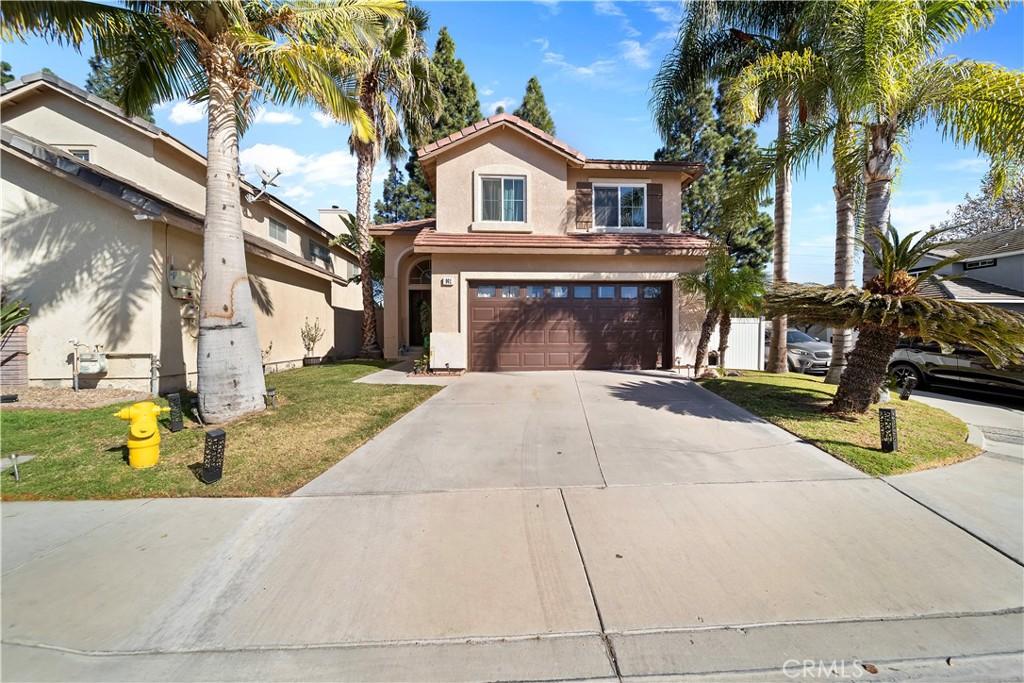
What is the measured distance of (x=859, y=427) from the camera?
6410 millimetres

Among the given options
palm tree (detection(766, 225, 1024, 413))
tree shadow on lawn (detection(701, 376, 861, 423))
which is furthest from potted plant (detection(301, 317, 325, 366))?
palm tree (detection(766, 225, 1024, 413))

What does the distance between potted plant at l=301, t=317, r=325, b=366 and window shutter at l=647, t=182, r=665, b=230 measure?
1252 centimetres

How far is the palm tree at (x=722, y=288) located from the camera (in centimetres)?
967

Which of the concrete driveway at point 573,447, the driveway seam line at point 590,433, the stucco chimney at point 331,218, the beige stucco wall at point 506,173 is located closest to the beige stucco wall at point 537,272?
the beige stucco wall at point 506,173

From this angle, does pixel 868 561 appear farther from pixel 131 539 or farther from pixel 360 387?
pixel 360 387

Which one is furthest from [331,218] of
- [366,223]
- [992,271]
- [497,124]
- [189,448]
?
[992,271]

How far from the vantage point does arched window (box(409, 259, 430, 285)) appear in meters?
19.3

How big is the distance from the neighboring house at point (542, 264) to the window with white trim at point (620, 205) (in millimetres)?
215

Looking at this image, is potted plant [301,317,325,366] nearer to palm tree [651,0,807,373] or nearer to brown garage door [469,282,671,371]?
brown garage door [469,282,671,371]

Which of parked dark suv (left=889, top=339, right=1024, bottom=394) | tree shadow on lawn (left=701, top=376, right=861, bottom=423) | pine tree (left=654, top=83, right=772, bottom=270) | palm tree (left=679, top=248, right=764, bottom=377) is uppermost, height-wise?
pine tree (left=654, top=83, right=772, bottom=270)

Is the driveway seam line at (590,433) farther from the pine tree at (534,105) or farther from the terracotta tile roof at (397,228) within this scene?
the pine tree at (534,105)

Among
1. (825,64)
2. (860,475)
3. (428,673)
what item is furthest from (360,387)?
(825,64)

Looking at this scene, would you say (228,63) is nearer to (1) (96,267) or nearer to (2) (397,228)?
(1) (96,267)

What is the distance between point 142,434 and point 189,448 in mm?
771
